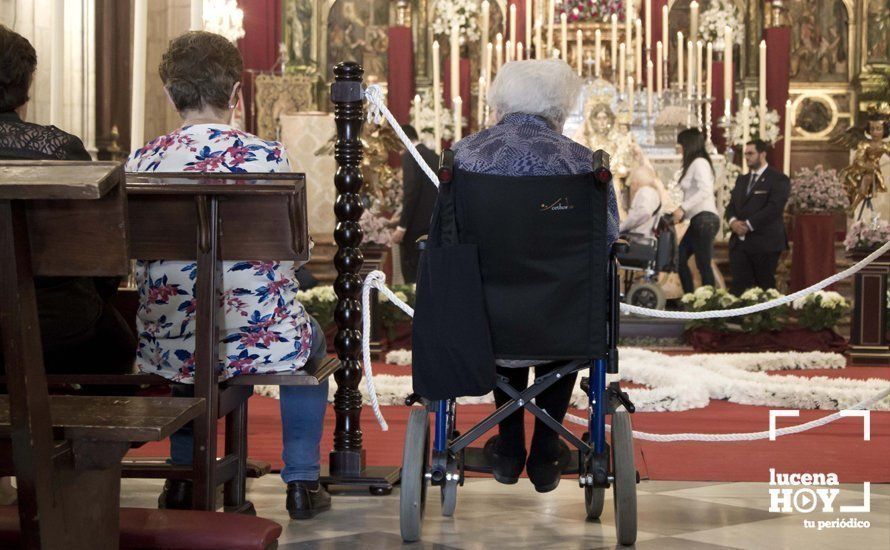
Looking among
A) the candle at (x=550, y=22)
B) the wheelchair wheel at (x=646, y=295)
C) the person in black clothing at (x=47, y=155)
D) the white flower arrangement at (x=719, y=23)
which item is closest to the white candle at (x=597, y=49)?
the candle at (x=550, y=22)

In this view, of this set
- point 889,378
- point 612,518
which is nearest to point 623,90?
point 889,378

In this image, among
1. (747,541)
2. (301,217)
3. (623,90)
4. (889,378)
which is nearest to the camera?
(301,217)

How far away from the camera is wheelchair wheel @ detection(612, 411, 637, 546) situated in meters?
3.29

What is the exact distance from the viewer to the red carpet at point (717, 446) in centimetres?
462

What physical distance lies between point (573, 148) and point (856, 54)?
13.2 meters

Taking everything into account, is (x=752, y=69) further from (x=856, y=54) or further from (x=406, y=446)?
(x=406, y=446)

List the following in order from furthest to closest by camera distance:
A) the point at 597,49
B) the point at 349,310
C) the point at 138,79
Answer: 1. the point at 597,49
2. the point at 349,310
3. the point at 138,79

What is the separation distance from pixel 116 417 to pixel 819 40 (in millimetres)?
14668

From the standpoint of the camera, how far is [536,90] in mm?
3574

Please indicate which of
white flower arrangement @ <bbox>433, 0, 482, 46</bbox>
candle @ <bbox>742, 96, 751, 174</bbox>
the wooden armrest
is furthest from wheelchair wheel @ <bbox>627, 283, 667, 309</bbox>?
the wooden armrest

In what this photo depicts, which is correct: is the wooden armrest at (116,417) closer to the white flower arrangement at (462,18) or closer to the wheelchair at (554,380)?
the wheelchair at (554,380)

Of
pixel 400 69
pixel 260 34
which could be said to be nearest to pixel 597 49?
pixel 400 69

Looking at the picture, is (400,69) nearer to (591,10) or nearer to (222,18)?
(591,10)

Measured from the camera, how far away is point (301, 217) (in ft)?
10.6
